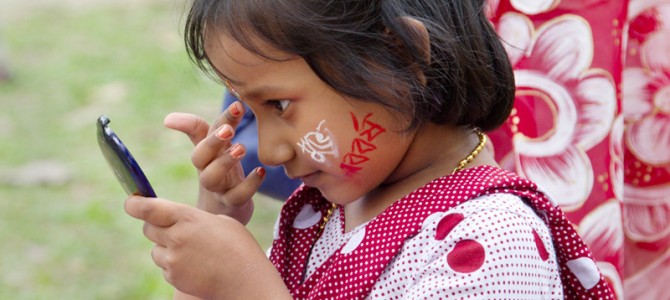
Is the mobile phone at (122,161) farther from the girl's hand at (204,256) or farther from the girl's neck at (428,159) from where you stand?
the girl's neck at (428,159)

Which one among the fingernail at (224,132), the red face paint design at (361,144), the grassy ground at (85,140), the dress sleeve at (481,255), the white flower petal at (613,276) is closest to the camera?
the dress sleeve at (481,255)

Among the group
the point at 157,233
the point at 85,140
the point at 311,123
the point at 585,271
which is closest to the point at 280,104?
the point at 311,123

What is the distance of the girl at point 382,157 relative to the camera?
1326 mm

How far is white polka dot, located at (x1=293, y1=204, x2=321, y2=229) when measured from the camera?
1620 mm

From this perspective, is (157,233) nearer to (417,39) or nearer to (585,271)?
(417,39)

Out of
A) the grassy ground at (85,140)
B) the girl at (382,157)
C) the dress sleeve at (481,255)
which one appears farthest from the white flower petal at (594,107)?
the grassy ground at (85,140)

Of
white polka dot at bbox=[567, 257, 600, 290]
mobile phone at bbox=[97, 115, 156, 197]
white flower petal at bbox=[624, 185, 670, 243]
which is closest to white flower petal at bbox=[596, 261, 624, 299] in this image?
white flower petal at bbox=[624, 185, 670, 243]

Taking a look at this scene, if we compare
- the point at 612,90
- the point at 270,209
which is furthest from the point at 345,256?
the point at 270,209

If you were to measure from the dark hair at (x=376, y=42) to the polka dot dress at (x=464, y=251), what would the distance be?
4.7 inches

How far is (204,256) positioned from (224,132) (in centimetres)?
19

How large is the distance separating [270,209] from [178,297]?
226cm

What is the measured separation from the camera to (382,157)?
142cm

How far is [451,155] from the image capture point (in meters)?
1.46

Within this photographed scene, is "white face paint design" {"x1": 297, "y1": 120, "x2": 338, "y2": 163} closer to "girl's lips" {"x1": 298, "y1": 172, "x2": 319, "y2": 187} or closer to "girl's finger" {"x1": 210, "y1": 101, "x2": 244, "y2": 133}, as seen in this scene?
"girl's lips" {"x1": 298, "y1": 172, "x2": 319, "y2": 187}
